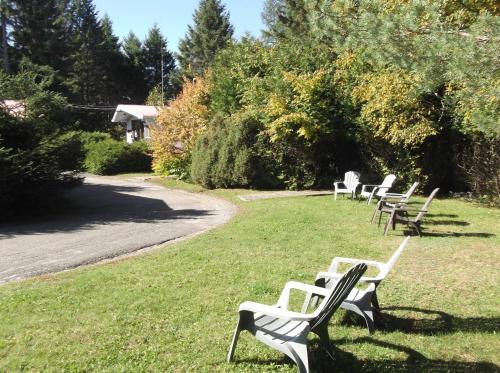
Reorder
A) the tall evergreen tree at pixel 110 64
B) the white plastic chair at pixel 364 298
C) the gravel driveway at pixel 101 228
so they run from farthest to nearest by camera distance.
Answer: the tall evergreen tree at pixel 110 64, the gravel driveway at pixel 101 228, the white plastic chair at pixel 364 298

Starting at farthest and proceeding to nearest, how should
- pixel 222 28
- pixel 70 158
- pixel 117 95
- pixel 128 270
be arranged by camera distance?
pixel 117 95 < pixel 222 28 < pixel 70 158 < pixel 128 270

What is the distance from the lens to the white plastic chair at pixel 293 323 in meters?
3.59

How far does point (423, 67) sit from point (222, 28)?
168 feet

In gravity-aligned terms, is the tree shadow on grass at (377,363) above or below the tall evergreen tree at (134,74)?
below

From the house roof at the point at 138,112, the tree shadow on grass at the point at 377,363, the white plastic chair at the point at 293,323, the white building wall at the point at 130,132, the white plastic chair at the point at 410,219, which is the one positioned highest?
the house roof at the point at 138,112

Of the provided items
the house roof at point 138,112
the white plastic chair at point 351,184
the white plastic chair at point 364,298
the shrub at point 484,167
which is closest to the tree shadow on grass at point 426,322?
Answer: the white plastic chair at point 364,298

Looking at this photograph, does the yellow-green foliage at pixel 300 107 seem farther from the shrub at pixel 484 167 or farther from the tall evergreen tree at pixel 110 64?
the tall evergreen tree at pixel 110 64

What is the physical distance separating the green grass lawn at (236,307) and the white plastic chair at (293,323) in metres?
0.35

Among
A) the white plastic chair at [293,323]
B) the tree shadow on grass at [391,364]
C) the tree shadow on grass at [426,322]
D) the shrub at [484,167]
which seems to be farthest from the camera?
the shrub at [484,167]

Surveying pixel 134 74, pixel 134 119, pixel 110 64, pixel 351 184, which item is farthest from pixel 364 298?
pixel 134 74

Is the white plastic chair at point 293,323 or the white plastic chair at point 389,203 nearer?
the white plastic chair at point 293,323

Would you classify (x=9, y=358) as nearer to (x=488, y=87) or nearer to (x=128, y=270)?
(x=128, y=270)

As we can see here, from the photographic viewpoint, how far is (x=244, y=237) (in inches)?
363

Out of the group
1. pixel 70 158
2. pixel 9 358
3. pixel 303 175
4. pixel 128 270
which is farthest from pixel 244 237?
pixel 303 175
